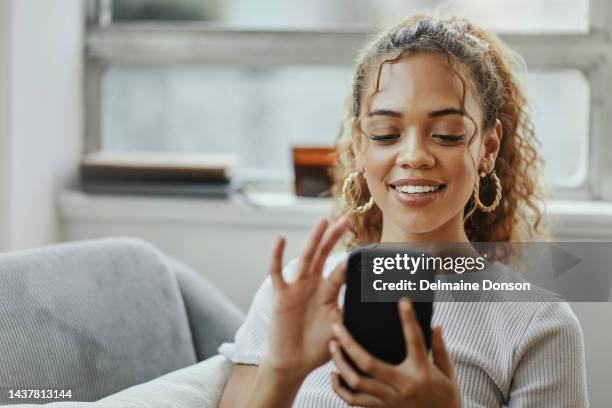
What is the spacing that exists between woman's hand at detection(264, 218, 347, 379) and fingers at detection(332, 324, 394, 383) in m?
0.03

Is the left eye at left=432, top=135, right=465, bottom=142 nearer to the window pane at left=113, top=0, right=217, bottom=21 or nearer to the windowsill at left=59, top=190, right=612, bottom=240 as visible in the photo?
the windowsill at left=59, top=190, right=612, bottom=240

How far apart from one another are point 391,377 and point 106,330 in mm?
589

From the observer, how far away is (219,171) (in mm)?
1872

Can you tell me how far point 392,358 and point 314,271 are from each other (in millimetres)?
121

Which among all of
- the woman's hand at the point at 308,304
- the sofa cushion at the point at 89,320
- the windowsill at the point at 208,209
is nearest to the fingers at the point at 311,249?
the woman's hand at the point at 308,304

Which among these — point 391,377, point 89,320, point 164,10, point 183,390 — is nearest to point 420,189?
point 391,377

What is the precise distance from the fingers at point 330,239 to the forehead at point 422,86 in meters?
0.30

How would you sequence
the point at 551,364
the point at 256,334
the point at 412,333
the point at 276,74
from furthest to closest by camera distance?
1. the point at 276,74
2. the point at 256,334
3. the point at 551,364
4. the point at 412,333

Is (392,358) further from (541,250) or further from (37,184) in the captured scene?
(37,184)

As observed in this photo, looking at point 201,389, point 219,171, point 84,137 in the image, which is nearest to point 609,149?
point 219,171

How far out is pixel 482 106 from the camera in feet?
3.69

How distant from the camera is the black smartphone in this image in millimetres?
797

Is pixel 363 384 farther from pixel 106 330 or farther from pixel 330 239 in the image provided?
pixel 106 330

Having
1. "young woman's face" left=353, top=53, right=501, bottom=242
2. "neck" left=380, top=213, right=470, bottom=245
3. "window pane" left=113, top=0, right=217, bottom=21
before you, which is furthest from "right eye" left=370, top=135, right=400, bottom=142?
"window pane" left=113, top=0, right=217, bottom=21
